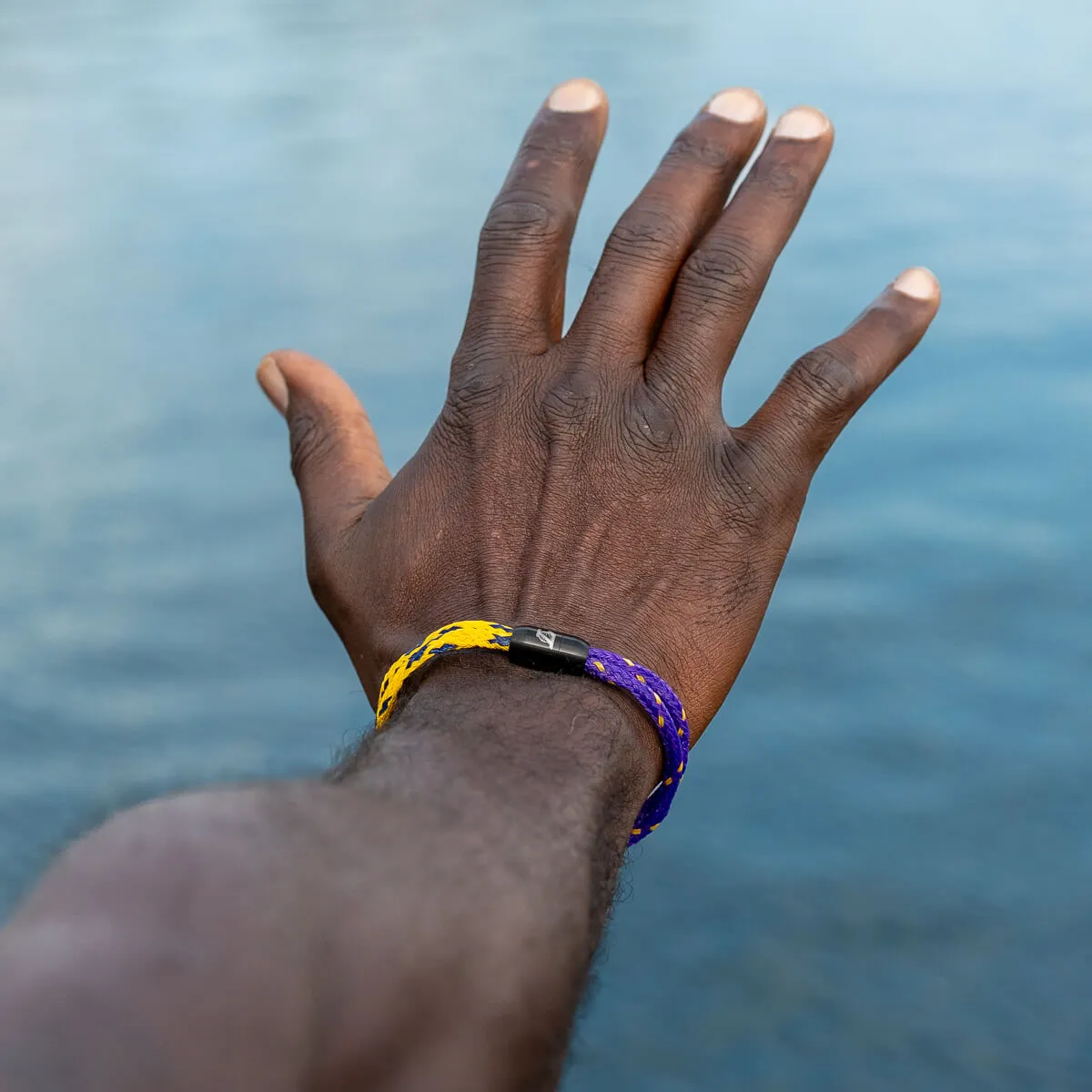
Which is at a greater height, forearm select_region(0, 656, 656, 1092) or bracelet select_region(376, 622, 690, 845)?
forearm select_region(0, 656, 656, 1092)

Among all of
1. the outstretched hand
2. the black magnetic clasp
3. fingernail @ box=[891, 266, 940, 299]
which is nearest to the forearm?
the black magnetic clasp

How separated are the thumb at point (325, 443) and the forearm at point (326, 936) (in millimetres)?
596

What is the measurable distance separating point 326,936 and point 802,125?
108 cm

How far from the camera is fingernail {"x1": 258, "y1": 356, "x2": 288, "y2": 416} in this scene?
5.30 ft

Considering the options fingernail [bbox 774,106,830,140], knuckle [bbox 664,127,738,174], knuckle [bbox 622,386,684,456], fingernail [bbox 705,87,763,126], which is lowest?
knuckle [bbox 622,386,684,456]

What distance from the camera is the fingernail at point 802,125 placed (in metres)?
1.38

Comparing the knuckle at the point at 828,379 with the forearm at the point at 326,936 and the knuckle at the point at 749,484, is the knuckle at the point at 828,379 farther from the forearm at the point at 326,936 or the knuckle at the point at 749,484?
the forearm at the point at 326,936

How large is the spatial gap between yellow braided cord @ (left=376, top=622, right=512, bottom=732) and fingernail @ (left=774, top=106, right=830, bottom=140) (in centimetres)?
65

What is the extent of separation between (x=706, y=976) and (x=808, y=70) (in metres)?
2.49

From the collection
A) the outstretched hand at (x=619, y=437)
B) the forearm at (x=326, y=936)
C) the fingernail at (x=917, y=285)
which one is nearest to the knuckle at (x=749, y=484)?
the outstretched hand at (x=619, y=437)

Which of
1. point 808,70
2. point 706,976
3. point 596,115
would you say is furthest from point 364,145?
point 706,976

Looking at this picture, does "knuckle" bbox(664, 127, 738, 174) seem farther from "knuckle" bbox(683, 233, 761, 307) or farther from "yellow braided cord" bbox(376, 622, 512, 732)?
"yellow braided cord" bbox(376, 622, 512, 732)

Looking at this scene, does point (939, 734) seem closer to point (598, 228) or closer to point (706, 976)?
point (706, 976)

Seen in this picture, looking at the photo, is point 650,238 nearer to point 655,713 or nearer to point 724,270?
point 724,270
